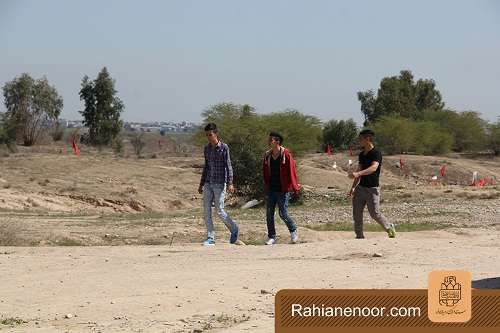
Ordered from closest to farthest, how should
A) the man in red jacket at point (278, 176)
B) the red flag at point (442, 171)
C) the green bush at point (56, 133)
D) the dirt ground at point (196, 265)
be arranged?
the dirt ground at point (196, 265) < the man in red jacket at point (278, 176) < the red flag at point (442, 171) < the green bush at point (56, 133)

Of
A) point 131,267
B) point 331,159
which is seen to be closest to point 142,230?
point 131,267

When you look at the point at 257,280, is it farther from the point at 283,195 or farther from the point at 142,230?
the point at 142,230

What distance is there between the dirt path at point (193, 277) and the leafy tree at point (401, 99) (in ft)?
180

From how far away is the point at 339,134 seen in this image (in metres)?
61.0

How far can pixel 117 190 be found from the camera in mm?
31297

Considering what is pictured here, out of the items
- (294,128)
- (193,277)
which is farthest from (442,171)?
(193,277)

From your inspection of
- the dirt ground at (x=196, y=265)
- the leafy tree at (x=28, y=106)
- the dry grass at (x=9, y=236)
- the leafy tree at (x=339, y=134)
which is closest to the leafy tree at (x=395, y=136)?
the leafy tree at (x=339, y=134)

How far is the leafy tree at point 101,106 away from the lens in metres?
59.2

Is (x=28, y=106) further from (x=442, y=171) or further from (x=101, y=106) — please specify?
(x=442, y=171)

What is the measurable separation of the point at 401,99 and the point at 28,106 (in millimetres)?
29812

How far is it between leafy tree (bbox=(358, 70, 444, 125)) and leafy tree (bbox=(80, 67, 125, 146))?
20.6m

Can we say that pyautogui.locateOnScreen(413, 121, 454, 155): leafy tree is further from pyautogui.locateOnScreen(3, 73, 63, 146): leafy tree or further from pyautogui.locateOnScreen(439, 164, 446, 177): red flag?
pyautogui.locateOnScreen(3, 73, 63, 146): leafy tree

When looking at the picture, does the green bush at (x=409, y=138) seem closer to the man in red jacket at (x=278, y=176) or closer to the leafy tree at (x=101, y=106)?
the leafy tree at (x=101, y=106)

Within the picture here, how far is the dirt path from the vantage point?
290 inches
